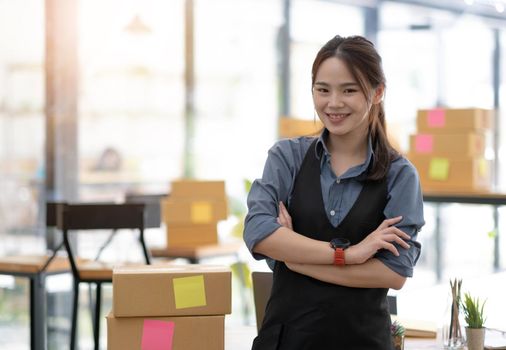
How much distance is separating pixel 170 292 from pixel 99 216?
2007 millimetres

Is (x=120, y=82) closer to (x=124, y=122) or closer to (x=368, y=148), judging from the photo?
(x=124, y=122)

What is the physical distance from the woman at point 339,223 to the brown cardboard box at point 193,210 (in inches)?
124

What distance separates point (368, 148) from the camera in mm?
2121

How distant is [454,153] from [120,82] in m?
2.05

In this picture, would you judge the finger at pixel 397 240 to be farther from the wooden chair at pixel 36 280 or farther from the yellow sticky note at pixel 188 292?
the wooden chair at pixel 36 280

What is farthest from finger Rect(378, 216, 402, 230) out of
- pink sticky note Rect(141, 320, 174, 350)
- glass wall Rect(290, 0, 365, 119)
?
glass wall Rect(290, 0, 365, 119)

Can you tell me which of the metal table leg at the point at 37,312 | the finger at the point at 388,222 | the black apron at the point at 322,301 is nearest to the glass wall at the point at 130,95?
the metal table leg at the point at 37,312

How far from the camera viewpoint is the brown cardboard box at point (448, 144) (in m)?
4.86

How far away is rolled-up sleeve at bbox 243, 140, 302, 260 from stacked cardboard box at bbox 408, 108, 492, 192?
280 cm

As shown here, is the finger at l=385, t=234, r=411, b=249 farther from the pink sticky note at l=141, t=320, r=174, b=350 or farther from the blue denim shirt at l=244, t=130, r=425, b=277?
the pink sticky note at l=141, t=320, r=174, b=350

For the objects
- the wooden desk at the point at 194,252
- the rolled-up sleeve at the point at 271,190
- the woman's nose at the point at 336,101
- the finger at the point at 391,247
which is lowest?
the wooden desk at the point at 194,252

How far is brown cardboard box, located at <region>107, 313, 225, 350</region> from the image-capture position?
2281 mm

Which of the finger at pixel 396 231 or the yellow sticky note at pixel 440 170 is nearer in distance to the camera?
the finger at pixel 396 231

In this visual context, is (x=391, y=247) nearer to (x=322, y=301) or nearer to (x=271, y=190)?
(x=322, y=301)
